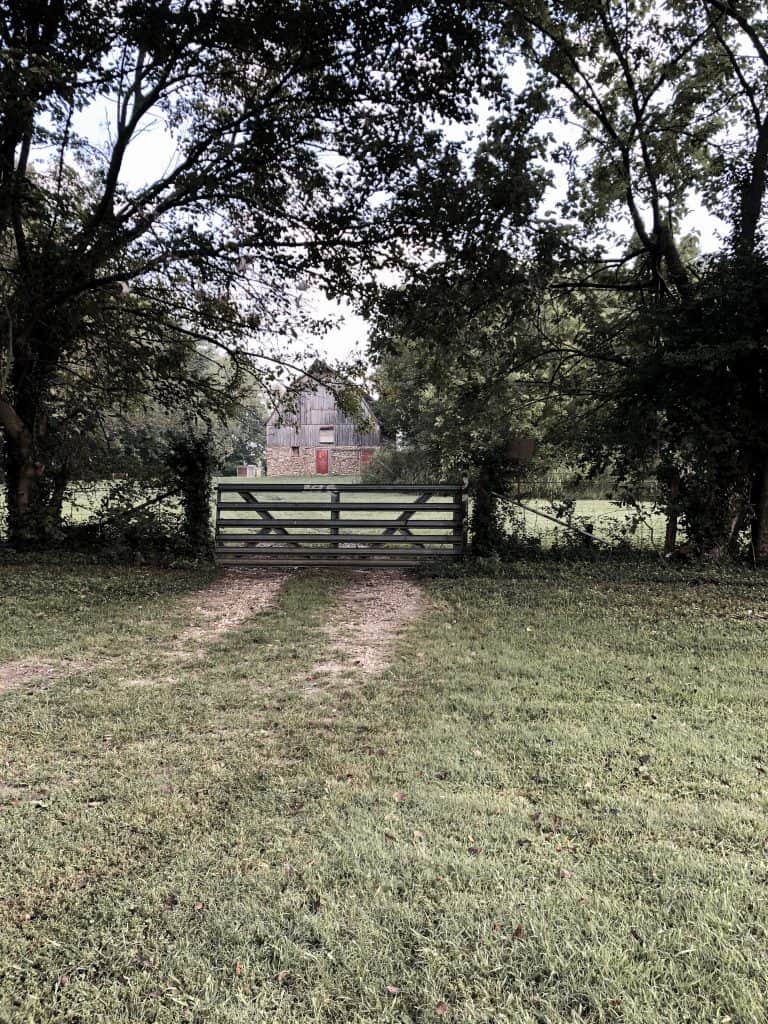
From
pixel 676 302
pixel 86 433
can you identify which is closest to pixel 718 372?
pixel 676 302

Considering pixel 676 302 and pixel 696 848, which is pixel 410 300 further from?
pixel 696 848

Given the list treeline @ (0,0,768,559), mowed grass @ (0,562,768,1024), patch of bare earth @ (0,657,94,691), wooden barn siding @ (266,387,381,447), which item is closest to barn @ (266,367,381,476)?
wooden barn siding @ (266,387,381,447)

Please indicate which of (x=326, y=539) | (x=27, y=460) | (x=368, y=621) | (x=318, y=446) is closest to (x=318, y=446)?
(x=318, y=446)

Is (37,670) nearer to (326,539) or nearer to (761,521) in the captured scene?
(326,539)

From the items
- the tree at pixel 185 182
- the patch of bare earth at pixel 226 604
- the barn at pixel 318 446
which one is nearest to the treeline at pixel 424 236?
the tree at pixel 185 182

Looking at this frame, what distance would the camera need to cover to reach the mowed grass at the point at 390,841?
1.87 meters

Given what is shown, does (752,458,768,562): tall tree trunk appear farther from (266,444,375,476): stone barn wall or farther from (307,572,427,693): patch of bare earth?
(266,444,375,476): stone barn wall

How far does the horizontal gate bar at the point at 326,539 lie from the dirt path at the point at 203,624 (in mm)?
589

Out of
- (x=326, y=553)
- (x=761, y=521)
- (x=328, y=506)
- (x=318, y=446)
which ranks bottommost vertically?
(x=326, y=553)

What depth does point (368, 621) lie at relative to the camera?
6.51 metres

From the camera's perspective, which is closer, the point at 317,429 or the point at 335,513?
the point at 335,513

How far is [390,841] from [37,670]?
11.9 ft

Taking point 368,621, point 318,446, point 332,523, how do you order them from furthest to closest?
point 318,446 < point 332,523 < point 368,621

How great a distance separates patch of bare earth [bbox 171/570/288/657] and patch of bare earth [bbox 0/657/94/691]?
82 centimetres
